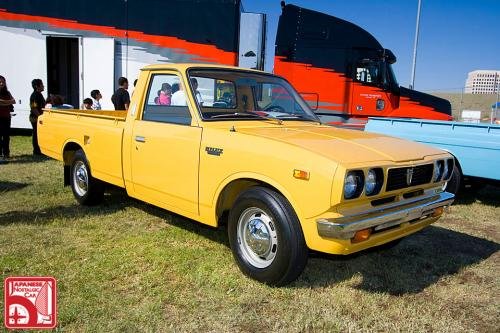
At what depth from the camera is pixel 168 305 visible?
3.26 m

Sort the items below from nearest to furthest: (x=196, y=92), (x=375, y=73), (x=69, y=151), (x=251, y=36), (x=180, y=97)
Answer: (x=196, y=92), (x=180, y=97), (x=69, y=151), (x=251, y=36), (x=375, y=73)

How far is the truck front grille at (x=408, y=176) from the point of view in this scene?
3.37 metres

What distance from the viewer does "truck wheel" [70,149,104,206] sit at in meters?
5.53

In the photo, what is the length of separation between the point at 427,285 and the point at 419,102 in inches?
318

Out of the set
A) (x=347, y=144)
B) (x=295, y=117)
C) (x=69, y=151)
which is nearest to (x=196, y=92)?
(x=295, y=117)

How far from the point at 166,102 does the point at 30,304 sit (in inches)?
93.1

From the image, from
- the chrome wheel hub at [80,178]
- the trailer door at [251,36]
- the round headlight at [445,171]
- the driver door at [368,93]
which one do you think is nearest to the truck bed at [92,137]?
the chrome wheel hub at [80,178]

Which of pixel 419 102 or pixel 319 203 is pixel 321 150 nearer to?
pixel 319 203

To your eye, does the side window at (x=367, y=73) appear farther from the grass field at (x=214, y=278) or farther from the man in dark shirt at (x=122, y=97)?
the grass field at (x=214, y=278)

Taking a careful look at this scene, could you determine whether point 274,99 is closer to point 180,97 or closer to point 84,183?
point 180,97

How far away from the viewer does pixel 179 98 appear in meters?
4.32

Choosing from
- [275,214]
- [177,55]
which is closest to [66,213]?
[275,214]

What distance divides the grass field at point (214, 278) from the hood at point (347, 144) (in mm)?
994

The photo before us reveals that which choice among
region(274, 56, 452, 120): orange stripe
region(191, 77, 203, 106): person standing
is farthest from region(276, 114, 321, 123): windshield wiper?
region(274, 56, 452, 120): orange stripe
